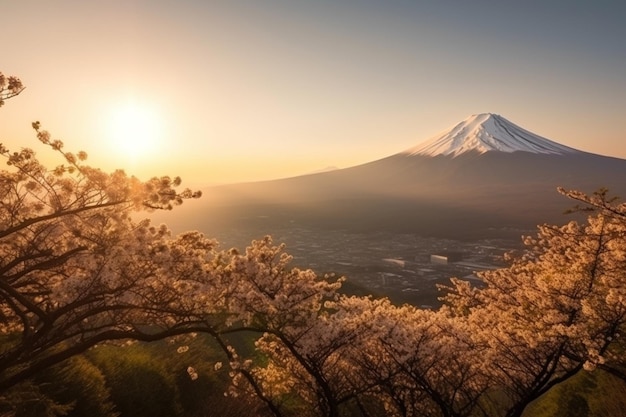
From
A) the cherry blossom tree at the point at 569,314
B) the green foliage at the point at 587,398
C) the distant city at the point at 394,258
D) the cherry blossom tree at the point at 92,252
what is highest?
the cherry blossom tree at the point at 92,252

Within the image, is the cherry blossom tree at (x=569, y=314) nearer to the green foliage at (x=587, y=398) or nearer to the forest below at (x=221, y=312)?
the forest below at (x=221, y=312)

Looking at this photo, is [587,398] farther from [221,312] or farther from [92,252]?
[92,252]

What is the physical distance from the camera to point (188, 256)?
903 cm

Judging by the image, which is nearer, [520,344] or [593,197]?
[593,197]

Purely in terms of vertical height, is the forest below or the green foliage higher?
the forest below

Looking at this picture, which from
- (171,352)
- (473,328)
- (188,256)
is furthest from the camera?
(171,352)

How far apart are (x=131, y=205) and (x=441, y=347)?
380 inches

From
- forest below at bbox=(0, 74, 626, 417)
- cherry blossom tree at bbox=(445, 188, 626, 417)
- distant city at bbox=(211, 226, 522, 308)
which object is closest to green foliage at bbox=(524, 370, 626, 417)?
forest below at bbox=(0, 74, 626, 417)

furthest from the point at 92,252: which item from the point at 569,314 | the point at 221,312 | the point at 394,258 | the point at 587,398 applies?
the point at 394,258

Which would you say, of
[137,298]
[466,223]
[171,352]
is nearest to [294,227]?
[466,223]

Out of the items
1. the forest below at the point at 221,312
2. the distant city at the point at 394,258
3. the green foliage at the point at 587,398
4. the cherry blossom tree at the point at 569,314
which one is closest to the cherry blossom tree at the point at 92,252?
the forest below at the point at 221,312

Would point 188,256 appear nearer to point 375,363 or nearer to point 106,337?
point 106,337

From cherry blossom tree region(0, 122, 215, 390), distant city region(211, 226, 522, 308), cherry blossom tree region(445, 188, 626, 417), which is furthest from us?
distant city region(211, 226, 522, 308)

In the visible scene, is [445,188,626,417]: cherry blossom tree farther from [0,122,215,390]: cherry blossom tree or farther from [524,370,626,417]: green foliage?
[0,122,215,390]: cherry blossom tree
